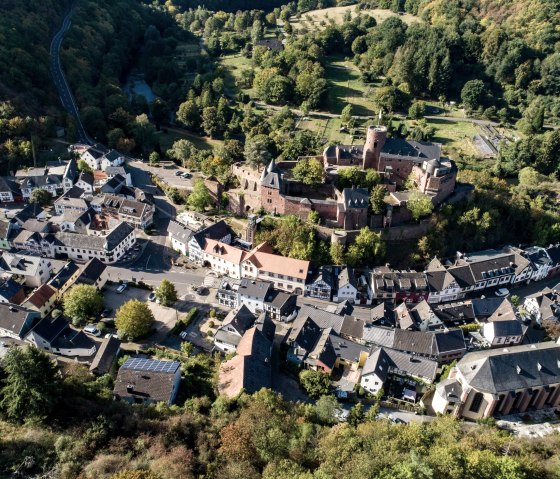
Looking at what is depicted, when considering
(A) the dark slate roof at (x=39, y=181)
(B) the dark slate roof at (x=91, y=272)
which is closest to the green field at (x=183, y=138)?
(A) the dark slate roof at (x=39, y=181)

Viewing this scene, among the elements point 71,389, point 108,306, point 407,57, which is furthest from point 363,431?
point 407,57

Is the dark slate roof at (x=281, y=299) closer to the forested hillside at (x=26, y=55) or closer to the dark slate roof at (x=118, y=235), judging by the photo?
the dark slate roof at (x=118, y=235)

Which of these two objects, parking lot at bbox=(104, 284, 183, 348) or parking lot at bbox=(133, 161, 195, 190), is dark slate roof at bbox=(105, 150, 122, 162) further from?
parking lot at bbox=(104, 284, 183, 348)

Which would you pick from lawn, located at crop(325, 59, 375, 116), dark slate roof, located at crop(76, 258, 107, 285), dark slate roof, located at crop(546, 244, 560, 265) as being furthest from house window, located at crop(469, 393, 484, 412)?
lawn, located at crop(325, 59, 375, 116)

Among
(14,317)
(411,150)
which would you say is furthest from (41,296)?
(411,150)

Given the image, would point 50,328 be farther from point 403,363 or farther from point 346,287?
point 403,363

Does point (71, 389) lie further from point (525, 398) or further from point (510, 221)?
point (510, 221)

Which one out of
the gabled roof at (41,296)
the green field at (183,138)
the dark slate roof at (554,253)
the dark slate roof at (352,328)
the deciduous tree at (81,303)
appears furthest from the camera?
the green field at (183,138)
